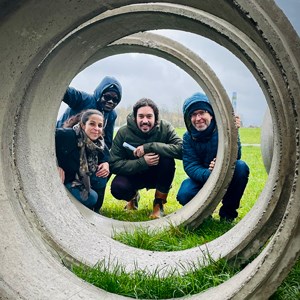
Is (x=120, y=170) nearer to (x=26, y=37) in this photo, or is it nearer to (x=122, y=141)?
(x=122, y=141)

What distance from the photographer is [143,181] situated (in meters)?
6.74

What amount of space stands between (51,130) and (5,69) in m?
1.27

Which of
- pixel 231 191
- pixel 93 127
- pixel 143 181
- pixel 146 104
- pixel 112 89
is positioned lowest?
pixel 231 191

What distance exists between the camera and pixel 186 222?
5176mm

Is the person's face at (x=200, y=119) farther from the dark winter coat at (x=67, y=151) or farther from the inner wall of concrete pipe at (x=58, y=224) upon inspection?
the inner wall of concrete pipe at (x=58, y=224)

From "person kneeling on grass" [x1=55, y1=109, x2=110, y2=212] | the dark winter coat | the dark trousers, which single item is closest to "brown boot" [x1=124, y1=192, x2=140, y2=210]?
the dark trousers

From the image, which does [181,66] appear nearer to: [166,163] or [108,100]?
[108,100]

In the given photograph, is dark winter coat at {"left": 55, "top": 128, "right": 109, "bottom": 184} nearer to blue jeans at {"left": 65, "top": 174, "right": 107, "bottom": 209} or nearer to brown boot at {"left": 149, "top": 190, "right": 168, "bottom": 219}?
blue jeans at {"left": 65, "top": 174, "right": 107, "bottom": 209}

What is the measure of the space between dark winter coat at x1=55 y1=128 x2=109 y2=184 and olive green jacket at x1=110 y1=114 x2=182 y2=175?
660mm

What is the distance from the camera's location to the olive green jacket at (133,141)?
255 inches

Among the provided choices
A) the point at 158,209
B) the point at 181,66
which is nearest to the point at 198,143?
the point at 181,66

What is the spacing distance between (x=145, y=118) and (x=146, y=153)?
388 millimetres

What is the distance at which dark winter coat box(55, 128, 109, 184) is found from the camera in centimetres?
588

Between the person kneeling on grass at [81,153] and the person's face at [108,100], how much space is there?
1.38 ft
